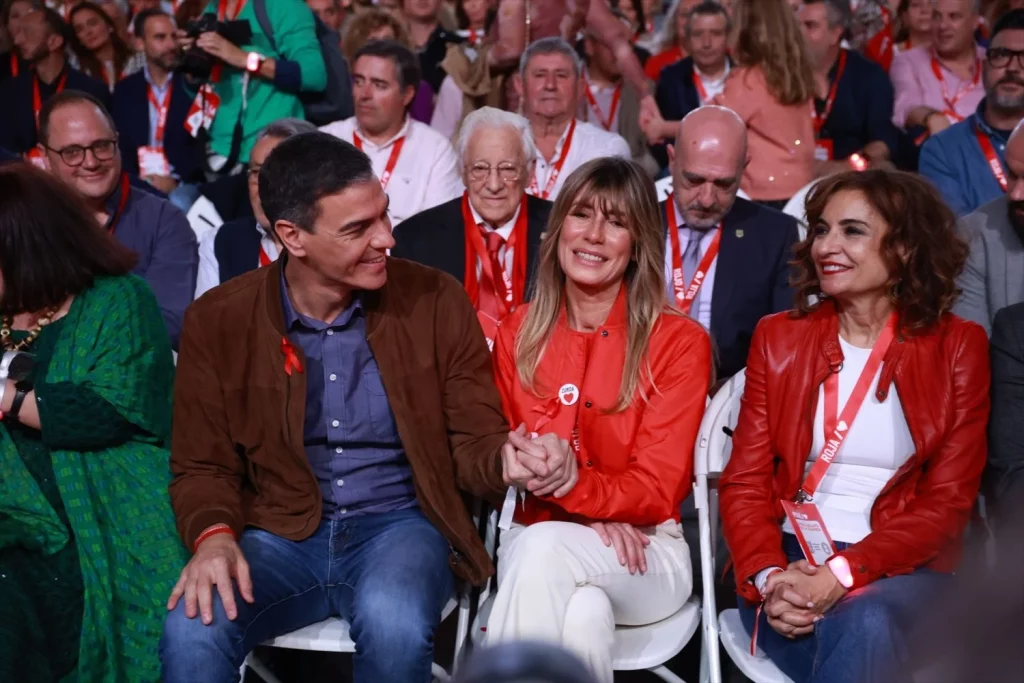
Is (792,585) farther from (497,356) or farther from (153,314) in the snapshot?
(153,314)

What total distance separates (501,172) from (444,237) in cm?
32

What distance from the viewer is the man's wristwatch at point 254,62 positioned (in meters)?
5.98

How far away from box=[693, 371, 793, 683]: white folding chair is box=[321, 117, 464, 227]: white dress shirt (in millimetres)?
2454

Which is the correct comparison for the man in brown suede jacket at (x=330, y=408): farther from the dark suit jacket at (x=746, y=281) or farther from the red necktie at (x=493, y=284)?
the dark suit jacket at (x=746, y=281)

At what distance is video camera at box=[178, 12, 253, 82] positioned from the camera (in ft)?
19.5

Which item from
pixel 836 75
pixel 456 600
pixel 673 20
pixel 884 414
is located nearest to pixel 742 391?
pixel 884 414

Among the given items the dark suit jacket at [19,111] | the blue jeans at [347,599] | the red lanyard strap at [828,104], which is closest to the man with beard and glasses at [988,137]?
the red lanyard strap at [828,104]

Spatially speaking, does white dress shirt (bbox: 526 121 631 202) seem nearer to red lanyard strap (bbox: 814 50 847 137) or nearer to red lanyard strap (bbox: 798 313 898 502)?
red lanyard strap (bbox: 814 50 847 137)

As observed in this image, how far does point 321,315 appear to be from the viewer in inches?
129

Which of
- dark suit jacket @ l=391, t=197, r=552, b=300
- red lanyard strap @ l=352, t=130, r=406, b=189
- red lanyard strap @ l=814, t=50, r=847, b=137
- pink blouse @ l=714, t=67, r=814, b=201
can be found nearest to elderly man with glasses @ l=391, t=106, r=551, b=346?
dark suit jacket @ l=391, t=197, r=552, b=300

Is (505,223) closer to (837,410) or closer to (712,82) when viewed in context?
(837,410)

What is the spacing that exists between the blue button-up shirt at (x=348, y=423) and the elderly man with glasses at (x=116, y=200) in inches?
57.1

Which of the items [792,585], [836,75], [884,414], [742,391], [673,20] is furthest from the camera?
[673,20]

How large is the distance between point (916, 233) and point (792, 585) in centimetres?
99
